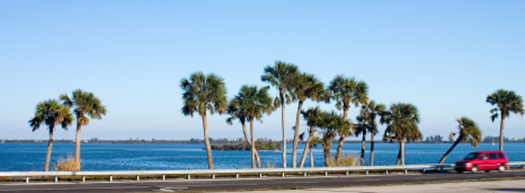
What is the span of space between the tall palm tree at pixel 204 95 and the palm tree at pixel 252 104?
190 cm

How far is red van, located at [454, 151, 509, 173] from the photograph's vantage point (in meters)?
36.0

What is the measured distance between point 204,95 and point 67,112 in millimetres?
9884

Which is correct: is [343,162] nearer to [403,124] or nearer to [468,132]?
[403,124]

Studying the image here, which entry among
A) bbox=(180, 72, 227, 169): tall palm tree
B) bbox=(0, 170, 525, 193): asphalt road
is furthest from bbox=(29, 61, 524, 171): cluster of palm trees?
bbox=(0, 170, 525, 193): asphalt road

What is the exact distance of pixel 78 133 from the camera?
3644 cm

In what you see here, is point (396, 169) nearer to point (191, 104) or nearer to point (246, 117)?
point (246, 117)

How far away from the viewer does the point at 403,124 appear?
4678 centimetres

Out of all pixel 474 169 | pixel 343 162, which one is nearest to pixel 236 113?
pixel 343 162

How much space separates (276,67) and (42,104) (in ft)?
57.7

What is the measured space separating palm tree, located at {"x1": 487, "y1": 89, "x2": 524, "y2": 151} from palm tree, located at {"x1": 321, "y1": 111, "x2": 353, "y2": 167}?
789 inches

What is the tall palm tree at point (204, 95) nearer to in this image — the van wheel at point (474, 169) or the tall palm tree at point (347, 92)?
the tall palm tree at point (347, 92)

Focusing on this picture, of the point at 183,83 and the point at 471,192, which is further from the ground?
the point at 183,83

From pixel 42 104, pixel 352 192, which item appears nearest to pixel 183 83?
pixel 42 104

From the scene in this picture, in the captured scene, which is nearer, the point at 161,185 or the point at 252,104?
the point at 161,185
